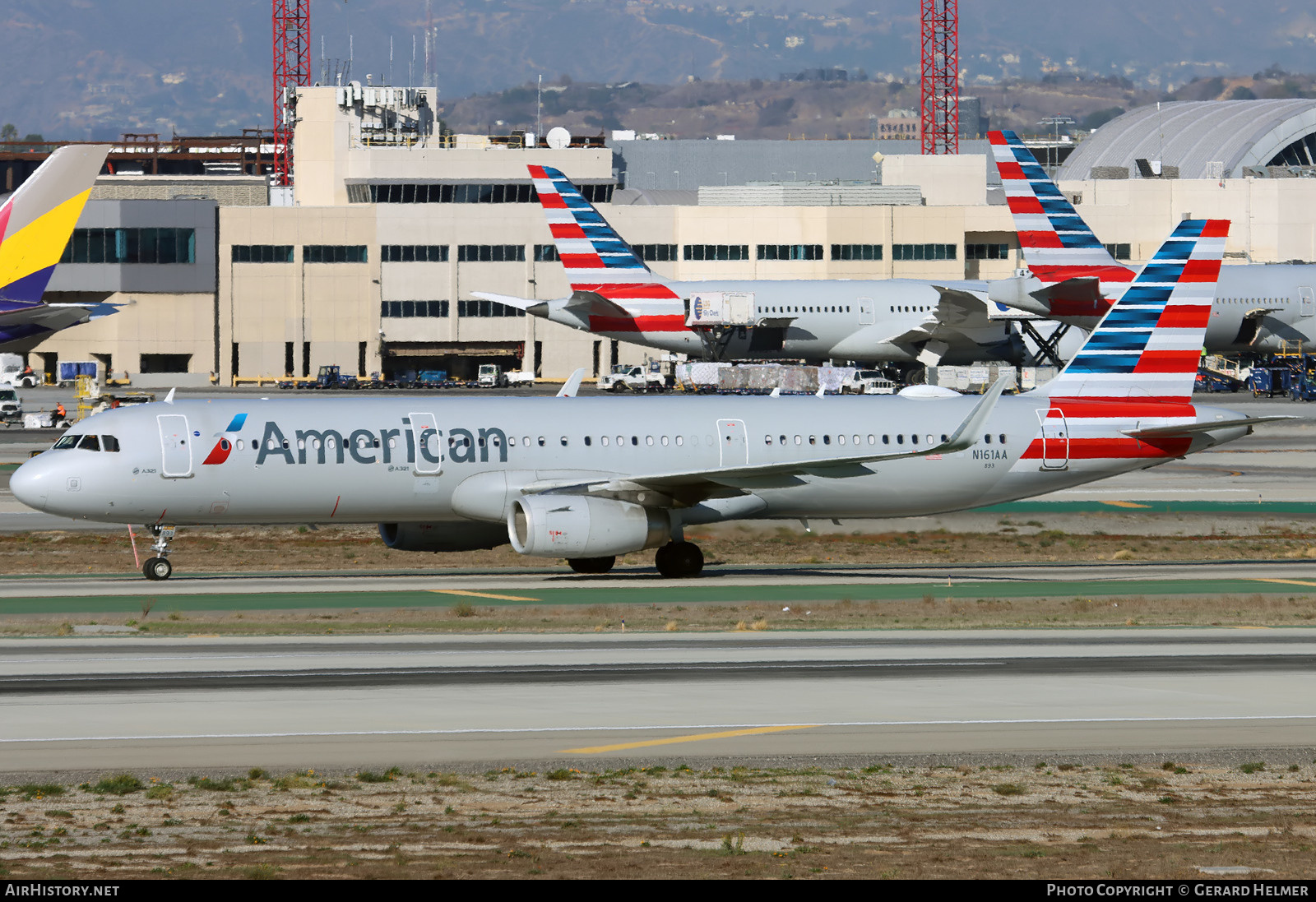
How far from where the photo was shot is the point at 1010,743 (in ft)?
65.5

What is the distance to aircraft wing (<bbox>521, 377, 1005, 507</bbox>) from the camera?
37.1 meters

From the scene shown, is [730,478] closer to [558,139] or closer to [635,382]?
[635,382]

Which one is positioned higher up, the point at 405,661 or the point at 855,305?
the point at 855,305

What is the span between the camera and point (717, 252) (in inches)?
5408

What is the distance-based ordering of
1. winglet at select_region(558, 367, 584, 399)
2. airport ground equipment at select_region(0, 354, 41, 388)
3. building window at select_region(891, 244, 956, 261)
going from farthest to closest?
building window at select_region(891, 244, 956, 261) < airport ground equipment at select_region(0, 354, 41, 388) < winglet at select_region(558, 367, 584, 399)

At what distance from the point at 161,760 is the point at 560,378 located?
389 ft

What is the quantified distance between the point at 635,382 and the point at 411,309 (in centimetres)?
3157

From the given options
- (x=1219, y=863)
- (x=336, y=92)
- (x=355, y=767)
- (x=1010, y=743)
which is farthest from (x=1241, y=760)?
(x=336, y=92)

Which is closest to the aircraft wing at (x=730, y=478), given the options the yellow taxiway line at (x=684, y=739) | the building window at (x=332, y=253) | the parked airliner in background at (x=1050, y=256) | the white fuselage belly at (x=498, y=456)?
the white fuselage belly at (x=498, y=456)

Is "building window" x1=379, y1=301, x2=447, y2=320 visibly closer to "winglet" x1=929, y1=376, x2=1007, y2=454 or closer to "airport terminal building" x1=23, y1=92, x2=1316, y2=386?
"airport terminal building" x1=23, y1=92, x2=1316, y2=386

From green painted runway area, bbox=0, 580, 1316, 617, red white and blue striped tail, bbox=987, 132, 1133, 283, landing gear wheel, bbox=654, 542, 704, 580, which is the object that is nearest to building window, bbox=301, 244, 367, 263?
red white and blue striped tail, bbox=987, 132, 1133, 283

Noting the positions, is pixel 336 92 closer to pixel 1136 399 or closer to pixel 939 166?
pixel 939 166

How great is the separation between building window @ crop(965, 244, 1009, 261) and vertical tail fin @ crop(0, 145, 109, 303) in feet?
311

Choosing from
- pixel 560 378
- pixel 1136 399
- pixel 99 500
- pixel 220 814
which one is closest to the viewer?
pixel 220 814
